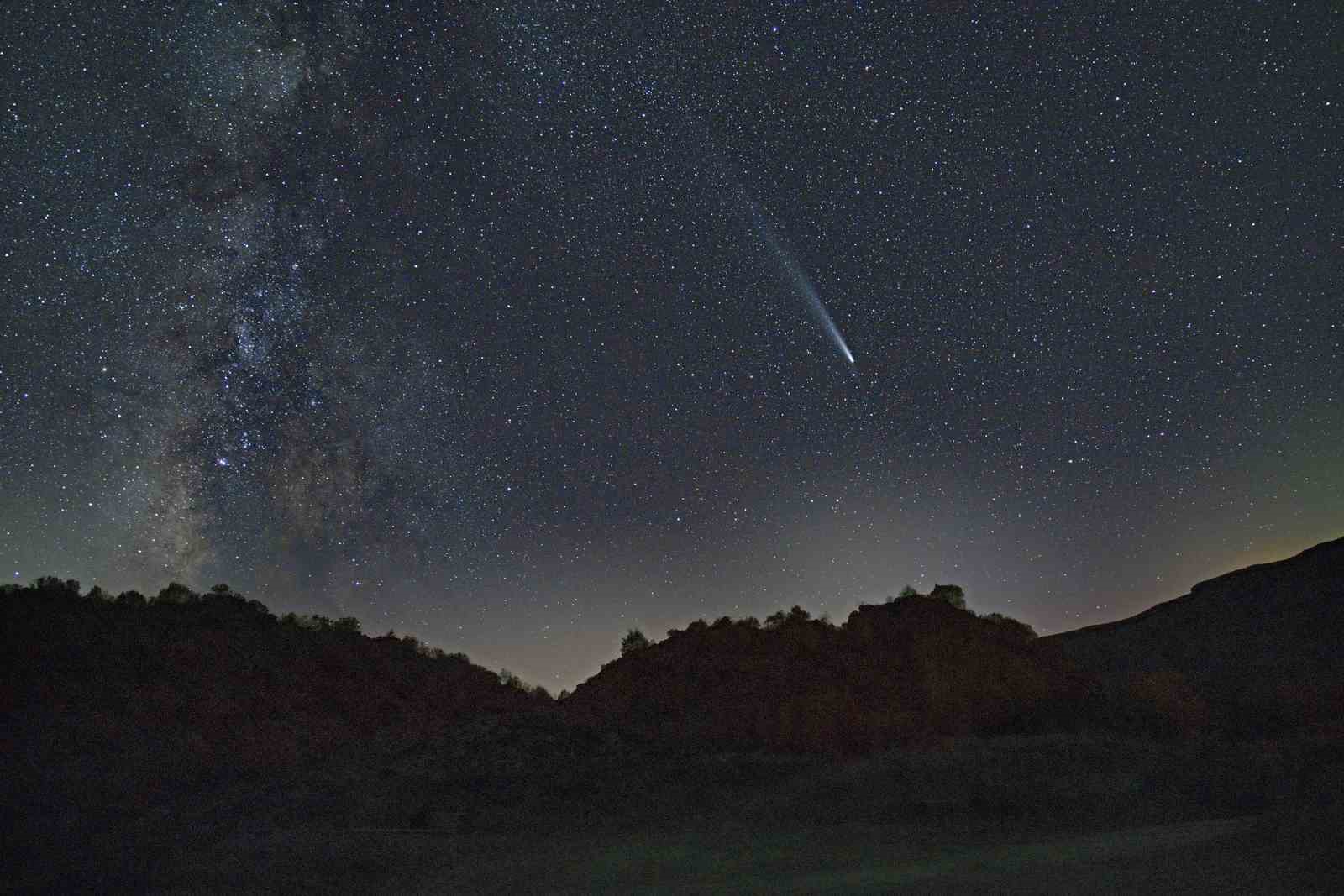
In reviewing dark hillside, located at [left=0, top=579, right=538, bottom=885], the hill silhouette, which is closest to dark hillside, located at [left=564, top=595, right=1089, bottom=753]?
the hill silhouette

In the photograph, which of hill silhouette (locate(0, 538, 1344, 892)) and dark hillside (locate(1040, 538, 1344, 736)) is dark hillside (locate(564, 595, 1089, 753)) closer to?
hill silhouette (locate(0, 538, 1344, 892))

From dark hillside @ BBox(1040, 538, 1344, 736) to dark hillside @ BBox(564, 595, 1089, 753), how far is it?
3.11m

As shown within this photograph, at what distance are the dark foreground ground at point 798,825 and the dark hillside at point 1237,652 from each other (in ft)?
23.2

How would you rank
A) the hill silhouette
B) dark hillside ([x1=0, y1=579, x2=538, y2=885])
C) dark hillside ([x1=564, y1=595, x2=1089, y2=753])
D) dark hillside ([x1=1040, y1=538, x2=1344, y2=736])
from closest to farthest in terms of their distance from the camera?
the hill silhouette < dark hillside ([x1=0, y1=579, x2=538, y2=885]) < dark hillside ([x1=1040, y1=538, x2=1344, y2=736]) < dark hillside ([x1=564, y1=595, x2=1089, y2=753])

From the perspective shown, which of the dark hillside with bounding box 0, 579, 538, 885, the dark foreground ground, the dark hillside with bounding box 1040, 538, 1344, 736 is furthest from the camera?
the dark hillside with bounding box 1040, 538, 1344, 736

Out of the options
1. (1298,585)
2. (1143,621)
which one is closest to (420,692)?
(1143,621)

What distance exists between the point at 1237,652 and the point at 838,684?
26668mm

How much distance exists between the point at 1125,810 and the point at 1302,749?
6.43 metres

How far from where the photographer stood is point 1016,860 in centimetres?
1197

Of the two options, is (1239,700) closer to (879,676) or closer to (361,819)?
(879,676)

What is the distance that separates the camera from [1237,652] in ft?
148

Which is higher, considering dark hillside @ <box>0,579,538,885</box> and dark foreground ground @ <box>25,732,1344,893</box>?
dark hillside @ <box>0,579,538,885</box>

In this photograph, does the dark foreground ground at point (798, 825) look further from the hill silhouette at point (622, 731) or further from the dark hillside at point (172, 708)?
the dark hillside at point (172, 708)

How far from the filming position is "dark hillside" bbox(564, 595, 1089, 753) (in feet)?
91.7
